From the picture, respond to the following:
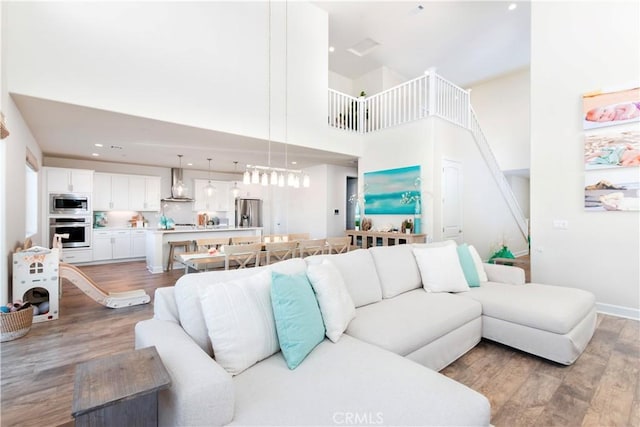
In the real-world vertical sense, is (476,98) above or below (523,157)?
above

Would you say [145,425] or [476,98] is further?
[476,98]

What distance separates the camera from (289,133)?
17.0 ft

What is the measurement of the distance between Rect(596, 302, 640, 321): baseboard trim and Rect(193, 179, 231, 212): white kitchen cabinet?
8.61 metres

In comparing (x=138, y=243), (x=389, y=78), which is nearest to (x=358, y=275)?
(x=389, y=78)

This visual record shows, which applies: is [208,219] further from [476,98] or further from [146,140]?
[476,98]

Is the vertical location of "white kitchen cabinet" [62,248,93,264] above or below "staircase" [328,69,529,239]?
below

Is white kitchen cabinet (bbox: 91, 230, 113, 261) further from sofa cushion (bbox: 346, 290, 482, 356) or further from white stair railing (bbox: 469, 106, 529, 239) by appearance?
white stair railing (bbox: 469, 106, 529, 239)

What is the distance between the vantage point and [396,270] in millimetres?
2752

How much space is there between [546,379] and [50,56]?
18.9 ft

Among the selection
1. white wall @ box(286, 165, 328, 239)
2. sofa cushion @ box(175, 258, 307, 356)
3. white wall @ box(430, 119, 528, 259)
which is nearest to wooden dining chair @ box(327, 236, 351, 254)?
white wall @ box(430, 119, 528, 259)

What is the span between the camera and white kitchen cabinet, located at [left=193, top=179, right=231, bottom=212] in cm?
866

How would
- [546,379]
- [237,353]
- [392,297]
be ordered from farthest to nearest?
1. [392,297]
2. [546,379]
3. [237,353]

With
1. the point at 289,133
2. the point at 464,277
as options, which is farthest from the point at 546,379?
the point at 289,133

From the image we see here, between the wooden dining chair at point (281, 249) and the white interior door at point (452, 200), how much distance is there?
291 centimetres
